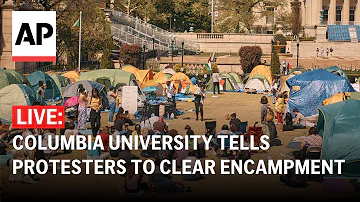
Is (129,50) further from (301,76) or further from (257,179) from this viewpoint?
(257,179)

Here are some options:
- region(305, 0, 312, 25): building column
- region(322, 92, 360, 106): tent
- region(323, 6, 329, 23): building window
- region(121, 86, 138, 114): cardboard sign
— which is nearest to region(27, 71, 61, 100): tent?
region(121, 86, 138, 114): cardboard sign

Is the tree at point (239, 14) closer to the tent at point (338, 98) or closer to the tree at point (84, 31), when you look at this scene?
the tree at point (84, 31)

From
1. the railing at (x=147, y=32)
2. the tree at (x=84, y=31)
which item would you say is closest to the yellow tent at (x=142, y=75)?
the tree at (x=84, y=31)

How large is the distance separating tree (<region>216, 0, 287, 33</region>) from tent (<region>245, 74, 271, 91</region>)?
110 ft

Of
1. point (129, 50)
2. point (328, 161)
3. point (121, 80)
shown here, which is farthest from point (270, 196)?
point (129, 50)

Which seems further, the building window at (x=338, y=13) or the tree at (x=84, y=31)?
the building window at (x=338, y=13)

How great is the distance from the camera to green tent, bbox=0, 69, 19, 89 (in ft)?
100

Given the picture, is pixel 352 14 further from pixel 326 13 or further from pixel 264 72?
pixel 264 72

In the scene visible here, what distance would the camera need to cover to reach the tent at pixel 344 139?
17984mm

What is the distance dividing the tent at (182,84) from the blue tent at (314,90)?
1036cm

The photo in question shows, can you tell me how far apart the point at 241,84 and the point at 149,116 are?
18586mm

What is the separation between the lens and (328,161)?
58.5 ft

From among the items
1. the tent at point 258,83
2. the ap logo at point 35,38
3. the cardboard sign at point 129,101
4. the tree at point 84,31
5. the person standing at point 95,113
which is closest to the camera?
the ap logo at point 35,38

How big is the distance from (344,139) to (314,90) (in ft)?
38.4
